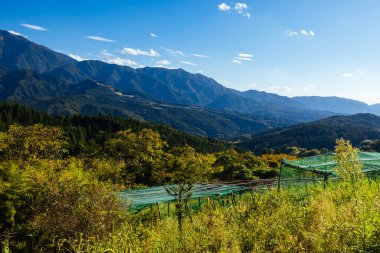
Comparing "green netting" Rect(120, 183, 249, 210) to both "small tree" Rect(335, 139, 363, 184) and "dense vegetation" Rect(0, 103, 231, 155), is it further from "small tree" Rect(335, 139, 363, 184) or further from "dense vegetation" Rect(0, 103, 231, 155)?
"dense vegetation" Rect(0, 103, 231, 155)

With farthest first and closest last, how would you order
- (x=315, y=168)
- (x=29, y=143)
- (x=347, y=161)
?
(x=29, y=143) → (x=315, y=168) → (x=347, y=161)

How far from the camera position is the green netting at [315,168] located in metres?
11.0

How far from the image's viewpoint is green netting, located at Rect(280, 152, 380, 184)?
11.0 meters

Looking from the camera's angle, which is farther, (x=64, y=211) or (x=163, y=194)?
(x=163, y=194)

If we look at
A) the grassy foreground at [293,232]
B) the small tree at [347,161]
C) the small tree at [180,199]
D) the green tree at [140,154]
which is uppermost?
the small tree at [347,161]

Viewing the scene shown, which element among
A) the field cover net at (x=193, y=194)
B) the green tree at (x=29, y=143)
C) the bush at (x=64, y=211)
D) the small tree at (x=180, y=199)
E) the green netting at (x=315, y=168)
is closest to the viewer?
the small tree at (x=180, y=199)

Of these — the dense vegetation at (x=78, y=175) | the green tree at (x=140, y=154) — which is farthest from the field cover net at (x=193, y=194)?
the green tree at (x=140, y=154)

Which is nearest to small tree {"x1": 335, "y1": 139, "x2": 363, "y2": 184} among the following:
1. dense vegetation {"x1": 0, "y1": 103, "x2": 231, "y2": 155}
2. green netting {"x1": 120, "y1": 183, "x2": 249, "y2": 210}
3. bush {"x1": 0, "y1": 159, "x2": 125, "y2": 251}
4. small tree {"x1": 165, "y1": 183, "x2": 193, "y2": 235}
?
small tree {"x1": 165, "y1": 183, "x2": 193, "y2": 235}

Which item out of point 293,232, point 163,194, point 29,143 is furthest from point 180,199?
point 29,143

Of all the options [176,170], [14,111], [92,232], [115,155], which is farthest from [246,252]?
[14,111]

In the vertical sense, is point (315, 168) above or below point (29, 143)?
above

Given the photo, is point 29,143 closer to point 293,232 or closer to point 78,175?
point 78,175

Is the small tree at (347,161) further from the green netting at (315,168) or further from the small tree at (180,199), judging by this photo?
the green netting at (315,168)

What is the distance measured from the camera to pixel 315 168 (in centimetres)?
1181
